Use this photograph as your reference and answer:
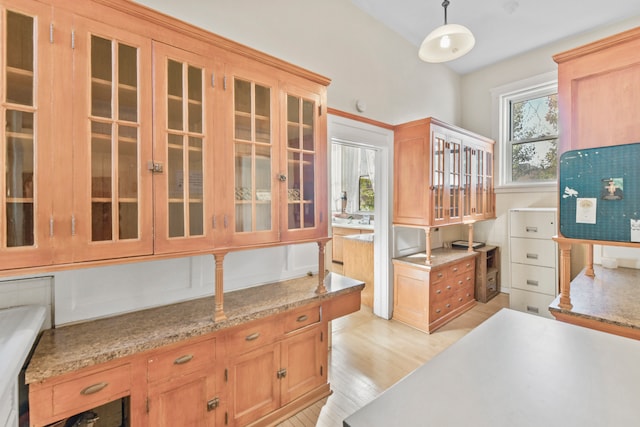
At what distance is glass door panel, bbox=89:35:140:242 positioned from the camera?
4.22 ft

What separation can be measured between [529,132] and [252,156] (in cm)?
442

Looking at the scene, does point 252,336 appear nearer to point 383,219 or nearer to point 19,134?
point 19,134

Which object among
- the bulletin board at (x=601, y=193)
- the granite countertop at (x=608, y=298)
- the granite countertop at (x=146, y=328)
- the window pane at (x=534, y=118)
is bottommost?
the granite countertop at (x=146, y=328)

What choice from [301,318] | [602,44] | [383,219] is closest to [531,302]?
[383,219]

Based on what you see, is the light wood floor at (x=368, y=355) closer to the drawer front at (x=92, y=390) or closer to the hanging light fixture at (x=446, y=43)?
the drawer front at (x=92, y=390)

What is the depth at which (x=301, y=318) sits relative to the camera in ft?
6.56

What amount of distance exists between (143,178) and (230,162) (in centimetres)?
45

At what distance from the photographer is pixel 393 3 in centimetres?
305

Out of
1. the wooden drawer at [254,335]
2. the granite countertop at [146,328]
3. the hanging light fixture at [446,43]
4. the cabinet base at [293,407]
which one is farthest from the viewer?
A: the hanging light fixture at [446,43]

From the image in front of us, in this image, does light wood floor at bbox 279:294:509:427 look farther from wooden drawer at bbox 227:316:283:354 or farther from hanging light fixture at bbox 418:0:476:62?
hanging light fixture at bbox 418:0:476:62

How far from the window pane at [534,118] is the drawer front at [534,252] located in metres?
1.68

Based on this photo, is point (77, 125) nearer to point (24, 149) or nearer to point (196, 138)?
point (24, 149)

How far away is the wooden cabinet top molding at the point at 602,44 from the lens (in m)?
1.52

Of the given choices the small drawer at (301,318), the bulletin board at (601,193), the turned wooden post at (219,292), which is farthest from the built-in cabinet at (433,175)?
the turned wooden post at (219,292)
